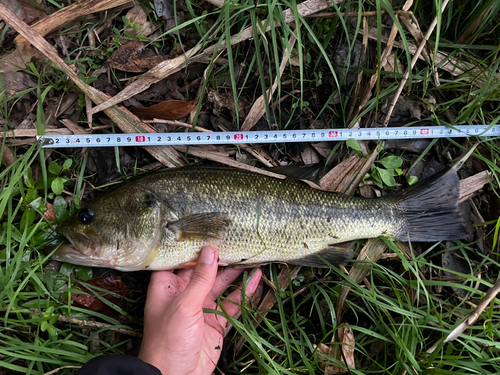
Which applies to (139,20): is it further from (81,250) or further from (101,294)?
(101,294)

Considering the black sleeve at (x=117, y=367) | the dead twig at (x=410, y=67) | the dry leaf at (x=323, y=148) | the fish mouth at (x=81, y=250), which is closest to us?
the black sleeve at (x=117, y=367)

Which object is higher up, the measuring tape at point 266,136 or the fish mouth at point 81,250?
the measuring tape at point 266,136

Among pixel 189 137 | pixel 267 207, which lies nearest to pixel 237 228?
pixel 267 207

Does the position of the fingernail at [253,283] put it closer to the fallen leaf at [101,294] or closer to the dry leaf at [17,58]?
the fallen leaf at [101,294]

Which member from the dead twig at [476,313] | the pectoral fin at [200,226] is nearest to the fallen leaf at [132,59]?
the pectoral fin at [200,226]

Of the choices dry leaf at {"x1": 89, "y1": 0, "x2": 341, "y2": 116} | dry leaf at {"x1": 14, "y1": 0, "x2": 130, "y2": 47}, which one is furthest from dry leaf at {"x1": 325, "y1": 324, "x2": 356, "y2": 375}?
dry leaf at {"x1": 14, "y1": 0, "x2": 130, "y2": 47}

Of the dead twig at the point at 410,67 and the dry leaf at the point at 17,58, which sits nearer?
the dead twig at the point at 410,67
